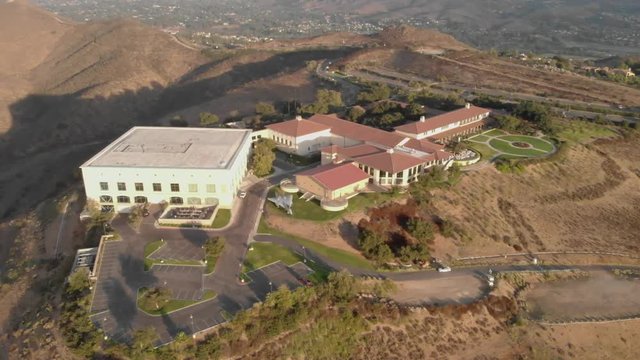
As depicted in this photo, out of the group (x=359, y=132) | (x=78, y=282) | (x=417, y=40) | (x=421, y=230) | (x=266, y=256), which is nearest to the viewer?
(x=78, y=282)

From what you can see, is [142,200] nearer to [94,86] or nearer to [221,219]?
[221,219]

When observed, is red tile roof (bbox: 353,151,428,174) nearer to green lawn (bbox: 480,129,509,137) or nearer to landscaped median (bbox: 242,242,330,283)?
landscaped median (bbox: 242,242,330,283)

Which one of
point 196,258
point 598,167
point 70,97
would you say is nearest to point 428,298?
point 196,258

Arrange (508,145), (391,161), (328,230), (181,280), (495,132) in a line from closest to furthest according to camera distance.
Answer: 1. (181,280)
2. (328,230)
3. (391,161)
4. (508,145)
5. (495,132)

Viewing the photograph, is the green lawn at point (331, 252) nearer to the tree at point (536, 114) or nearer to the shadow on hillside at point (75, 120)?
the shadow on hillside at point (75, 120)

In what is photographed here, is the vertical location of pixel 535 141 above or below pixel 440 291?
above

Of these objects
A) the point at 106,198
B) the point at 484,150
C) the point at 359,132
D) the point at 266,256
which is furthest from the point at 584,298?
the point at 106,198

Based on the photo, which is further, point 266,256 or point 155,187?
point 155,187

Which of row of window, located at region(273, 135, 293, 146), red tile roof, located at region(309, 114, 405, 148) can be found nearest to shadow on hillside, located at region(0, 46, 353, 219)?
row of window, located at region(273, 135, 293, 146)
